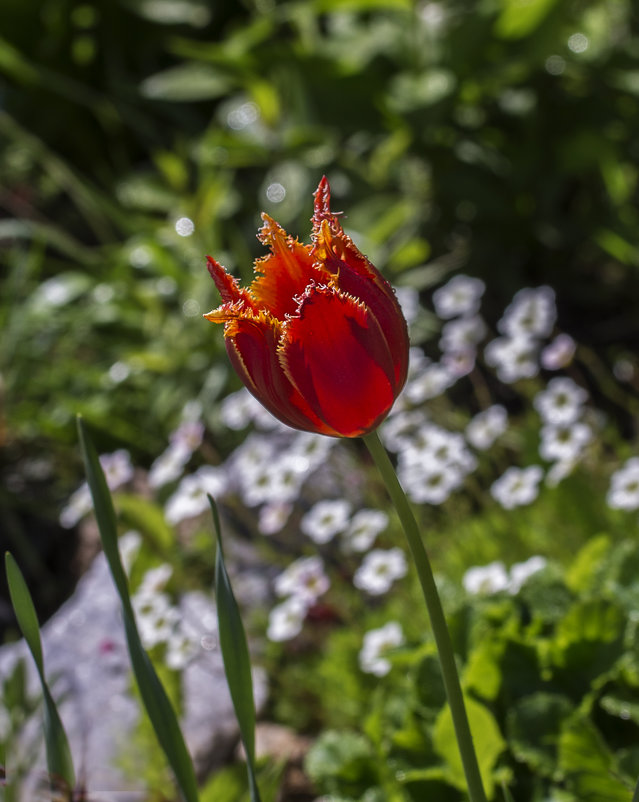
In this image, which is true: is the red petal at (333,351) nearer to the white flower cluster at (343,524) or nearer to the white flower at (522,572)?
the white flower at (522,572)

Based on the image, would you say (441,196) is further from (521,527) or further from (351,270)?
(351,270)

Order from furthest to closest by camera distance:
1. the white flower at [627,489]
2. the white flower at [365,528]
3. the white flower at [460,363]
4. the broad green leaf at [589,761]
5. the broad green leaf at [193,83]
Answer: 1. the broad green leaf at [193,83]
2. the white flower at [460,363]
3. the white flower at [365,528]
4. the white flower at [627,489]
5. the broad green leaf at [589,761]

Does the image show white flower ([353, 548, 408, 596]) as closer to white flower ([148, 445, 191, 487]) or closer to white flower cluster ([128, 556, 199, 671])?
white flower cluster ([128, 556, 199, 671])

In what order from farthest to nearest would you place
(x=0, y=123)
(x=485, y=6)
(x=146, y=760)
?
(x=0, y=123), (x=485, y=6), (x=146, y=760)

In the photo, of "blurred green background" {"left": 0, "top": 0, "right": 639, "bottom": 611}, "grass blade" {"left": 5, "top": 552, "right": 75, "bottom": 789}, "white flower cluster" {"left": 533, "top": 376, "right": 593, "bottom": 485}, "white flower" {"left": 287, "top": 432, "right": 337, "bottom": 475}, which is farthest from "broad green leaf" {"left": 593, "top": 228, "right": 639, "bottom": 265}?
"grass blade" {"left": 5, "top": 552, "right": 75, "bottom": 789}

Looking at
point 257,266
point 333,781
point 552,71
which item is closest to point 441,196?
point 552,71

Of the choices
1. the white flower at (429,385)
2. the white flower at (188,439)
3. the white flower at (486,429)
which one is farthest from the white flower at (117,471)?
the white flower at (486,429)
